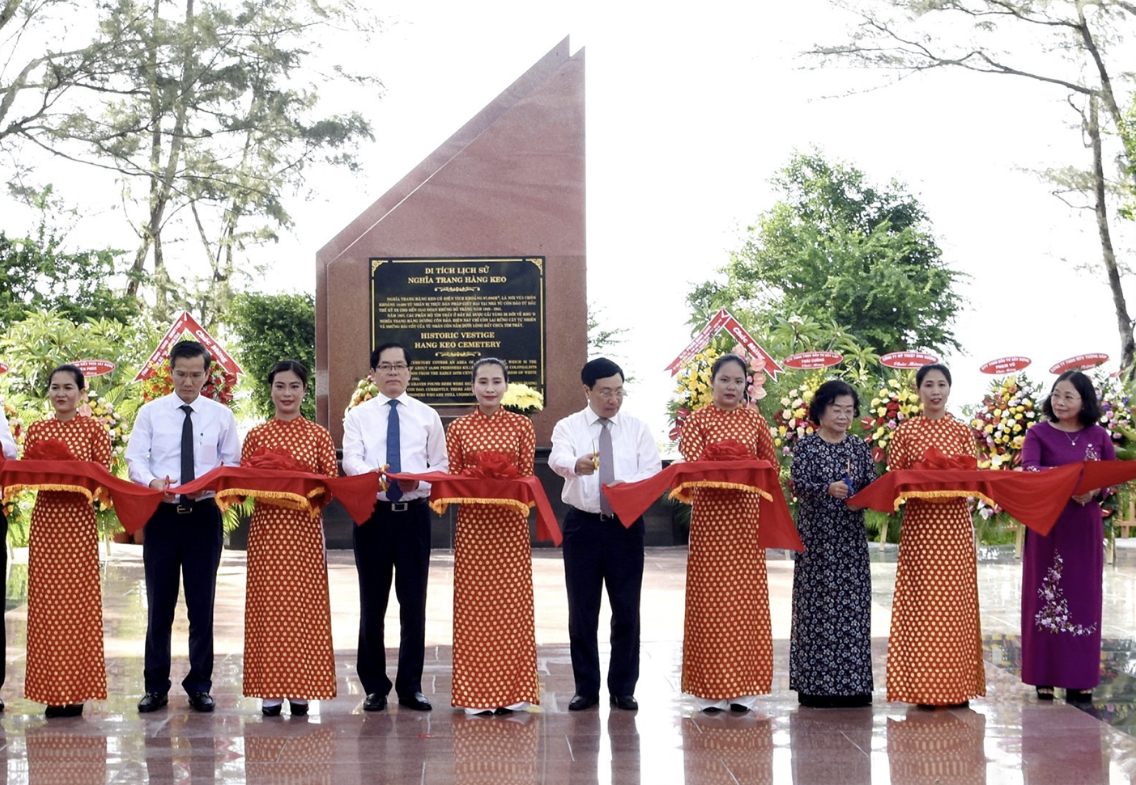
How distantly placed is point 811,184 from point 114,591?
29461 mm

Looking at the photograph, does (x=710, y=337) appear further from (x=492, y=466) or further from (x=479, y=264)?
(x=492, y=466)

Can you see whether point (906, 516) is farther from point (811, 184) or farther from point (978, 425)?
point (811, 184)

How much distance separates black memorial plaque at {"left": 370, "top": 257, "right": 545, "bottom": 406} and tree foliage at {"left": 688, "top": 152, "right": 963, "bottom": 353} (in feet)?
55.3

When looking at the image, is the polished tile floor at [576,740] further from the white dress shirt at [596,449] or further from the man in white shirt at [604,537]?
the white dress shirt at [596,449]

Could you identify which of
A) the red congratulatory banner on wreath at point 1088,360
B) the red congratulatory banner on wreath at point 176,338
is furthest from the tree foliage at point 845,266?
the red congratulatory banner on wreath at point 1088,360

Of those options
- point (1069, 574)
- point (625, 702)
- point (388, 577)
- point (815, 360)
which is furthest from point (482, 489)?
point (815, 360)

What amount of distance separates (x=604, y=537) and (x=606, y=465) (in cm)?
32

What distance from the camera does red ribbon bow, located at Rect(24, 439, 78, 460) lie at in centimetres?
560

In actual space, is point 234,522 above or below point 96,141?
below

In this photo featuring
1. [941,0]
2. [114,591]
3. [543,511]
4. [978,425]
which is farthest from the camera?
[941,0]

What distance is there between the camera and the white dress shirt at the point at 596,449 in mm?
5750

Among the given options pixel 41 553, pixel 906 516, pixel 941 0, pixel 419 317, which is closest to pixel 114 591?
pixel 419 317

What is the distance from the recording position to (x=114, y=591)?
1043 centimetres

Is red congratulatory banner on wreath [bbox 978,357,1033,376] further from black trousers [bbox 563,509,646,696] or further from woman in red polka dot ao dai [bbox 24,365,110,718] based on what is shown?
woman in red polka dot ao dai [bbox 24,365,110,718]
